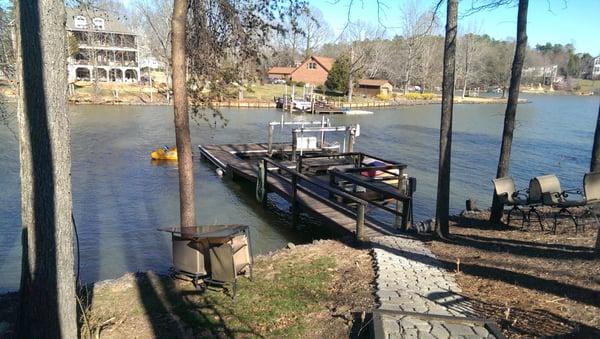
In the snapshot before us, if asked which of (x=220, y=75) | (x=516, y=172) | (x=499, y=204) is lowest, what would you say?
(x=516, y=172)

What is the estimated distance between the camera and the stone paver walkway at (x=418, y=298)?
4.64m

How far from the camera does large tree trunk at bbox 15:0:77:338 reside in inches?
146

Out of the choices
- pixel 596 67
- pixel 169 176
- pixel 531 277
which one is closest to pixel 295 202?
pixel 531 277

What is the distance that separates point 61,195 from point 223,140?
1019 inches

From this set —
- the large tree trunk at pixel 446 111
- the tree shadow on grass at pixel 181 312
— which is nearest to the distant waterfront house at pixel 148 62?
the large tree trunk at pixel 446 111

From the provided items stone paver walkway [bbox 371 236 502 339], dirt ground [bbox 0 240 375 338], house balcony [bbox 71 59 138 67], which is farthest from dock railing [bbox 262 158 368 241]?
house balcony [bbox 71 59 138 67]

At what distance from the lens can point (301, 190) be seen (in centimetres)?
1238

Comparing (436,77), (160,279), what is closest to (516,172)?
(160,279)

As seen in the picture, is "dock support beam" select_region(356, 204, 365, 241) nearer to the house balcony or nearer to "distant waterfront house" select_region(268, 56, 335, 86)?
the house balcony

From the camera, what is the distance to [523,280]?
19.4 ft

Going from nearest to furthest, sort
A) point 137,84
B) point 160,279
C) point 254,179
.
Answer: point 160,279
point 254,179
point 137,84

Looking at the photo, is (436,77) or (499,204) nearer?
(499,204)

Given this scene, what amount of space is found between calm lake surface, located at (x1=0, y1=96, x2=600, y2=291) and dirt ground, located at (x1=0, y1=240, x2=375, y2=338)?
3249 millimetres

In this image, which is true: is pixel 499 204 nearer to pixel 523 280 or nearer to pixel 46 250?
pixel 523 280
